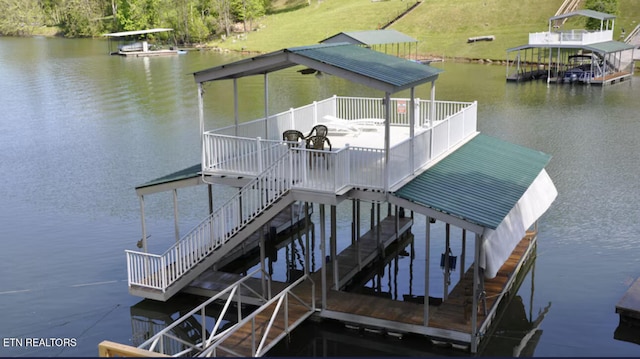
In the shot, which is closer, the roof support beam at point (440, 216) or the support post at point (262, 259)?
the roof support beam at point (440, 216)

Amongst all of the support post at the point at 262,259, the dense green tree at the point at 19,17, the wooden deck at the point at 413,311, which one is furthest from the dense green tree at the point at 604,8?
the dense green tree at the point at 19,17

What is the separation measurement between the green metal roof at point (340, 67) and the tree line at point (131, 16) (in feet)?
303

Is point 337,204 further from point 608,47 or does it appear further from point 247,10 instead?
point 247,10

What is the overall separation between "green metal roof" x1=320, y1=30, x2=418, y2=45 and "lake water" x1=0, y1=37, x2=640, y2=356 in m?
4.25

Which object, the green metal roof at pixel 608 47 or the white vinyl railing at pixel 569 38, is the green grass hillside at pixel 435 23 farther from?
the white vinyl railing at pixel 569 38

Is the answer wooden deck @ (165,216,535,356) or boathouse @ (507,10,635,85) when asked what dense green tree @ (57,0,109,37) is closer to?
boathouse @ (507,10,635,85)

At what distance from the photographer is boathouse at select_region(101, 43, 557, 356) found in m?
15.8

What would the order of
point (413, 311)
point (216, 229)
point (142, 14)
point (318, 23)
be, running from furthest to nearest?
point (142, 14) → point (318, 23) → point (216, 229) → point (413, 311)

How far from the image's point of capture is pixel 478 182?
18.0 m

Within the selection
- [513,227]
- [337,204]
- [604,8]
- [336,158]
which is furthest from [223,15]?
[513,227]

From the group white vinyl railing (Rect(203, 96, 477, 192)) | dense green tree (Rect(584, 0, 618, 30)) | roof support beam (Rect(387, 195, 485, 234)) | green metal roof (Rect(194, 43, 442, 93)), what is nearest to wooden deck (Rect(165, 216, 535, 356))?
roof support beam (Rect(387, 195, 485, 234))

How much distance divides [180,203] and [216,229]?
10.1 meters

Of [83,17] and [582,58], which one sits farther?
[83,17]

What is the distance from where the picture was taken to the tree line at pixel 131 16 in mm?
110438
